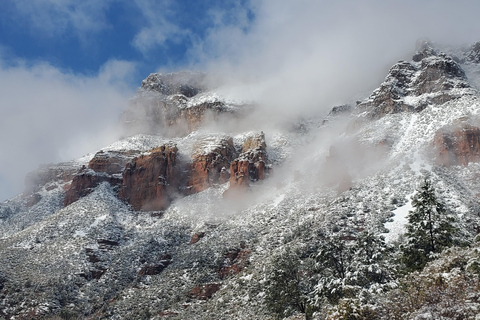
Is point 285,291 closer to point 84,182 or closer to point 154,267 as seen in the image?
point 154,267

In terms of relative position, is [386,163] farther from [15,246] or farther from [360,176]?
[15,246]

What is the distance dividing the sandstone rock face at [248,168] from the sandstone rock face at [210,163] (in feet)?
18.1

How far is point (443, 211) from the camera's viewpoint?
3391 cm

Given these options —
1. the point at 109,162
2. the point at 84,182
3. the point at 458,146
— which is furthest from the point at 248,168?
the point at 458,146

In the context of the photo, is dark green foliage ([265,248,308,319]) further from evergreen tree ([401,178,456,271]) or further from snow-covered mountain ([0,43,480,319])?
evergreen tree ([401,178,456,271])

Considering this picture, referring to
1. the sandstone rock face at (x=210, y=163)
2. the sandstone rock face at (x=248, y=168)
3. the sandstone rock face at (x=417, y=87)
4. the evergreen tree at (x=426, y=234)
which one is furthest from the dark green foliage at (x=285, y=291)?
the sandstone rock face at (x=210, y=163)

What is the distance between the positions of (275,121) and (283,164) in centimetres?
3490

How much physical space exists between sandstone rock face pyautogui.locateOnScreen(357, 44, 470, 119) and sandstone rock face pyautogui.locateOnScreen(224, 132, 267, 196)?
105 ft

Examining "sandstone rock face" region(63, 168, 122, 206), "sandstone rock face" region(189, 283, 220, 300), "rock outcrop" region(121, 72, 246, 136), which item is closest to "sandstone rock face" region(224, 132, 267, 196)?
"sandstone rock face" region(63, 168, 122, 206)

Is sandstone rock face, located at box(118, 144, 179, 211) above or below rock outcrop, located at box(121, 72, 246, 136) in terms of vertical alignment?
below

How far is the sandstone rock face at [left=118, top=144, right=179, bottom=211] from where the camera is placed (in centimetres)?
11744

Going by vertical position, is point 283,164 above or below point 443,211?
Result: above

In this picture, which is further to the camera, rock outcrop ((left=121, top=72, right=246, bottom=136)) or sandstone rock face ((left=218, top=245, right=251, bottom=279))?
rock outcrop ((left=121, top=72, right=246, bottom=136))

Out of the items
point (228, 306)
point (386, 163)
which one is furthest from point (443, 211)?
point (386, 163)
